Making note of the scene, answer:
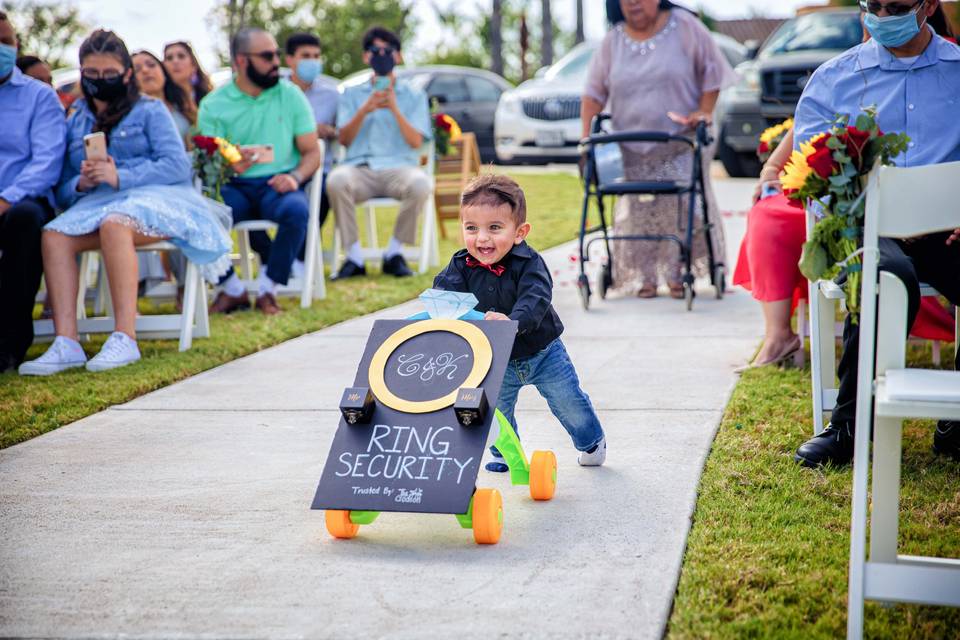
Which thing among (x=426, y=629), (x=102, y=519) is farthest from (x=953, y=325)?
(x=102, y=519)

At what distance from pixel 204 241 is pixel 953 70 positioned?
3780 millimetres

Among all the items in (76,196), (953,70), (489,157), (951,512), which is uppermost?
(953,70)

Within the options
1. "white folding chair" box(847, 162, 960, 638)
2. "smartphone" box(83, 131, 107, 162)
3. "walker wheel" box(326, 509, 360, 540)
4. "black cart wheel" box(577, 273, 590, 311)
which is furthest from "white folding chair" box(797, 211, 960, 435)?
"smartphone" box(83, 131, 107, 162)

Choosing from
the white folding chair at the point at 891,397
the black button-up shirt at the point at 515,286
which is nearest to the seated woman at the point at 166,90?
the black button-up shirt at the point at 515,286

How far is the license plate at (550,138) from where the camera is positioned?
60.8 ft

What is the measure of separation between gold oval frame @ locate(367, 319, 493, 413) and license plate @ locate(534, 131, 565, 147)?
49.8ft

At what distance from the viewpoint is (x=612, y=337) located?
655cm

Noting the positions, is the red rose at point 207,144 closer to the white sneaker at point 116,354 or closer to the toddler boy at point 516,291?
the white sneaker at point 116,354

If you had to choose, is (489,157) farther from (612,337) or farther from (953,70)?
(953,70)

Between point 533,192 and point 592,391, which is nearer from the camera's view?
point 592,391

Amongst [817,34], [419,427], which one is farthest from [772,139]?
[817,34]

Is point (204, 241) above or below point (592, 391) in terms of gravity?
above

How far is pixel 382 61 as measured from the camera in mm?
9008

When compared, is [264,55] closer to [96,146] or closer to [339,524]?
[96,146]
